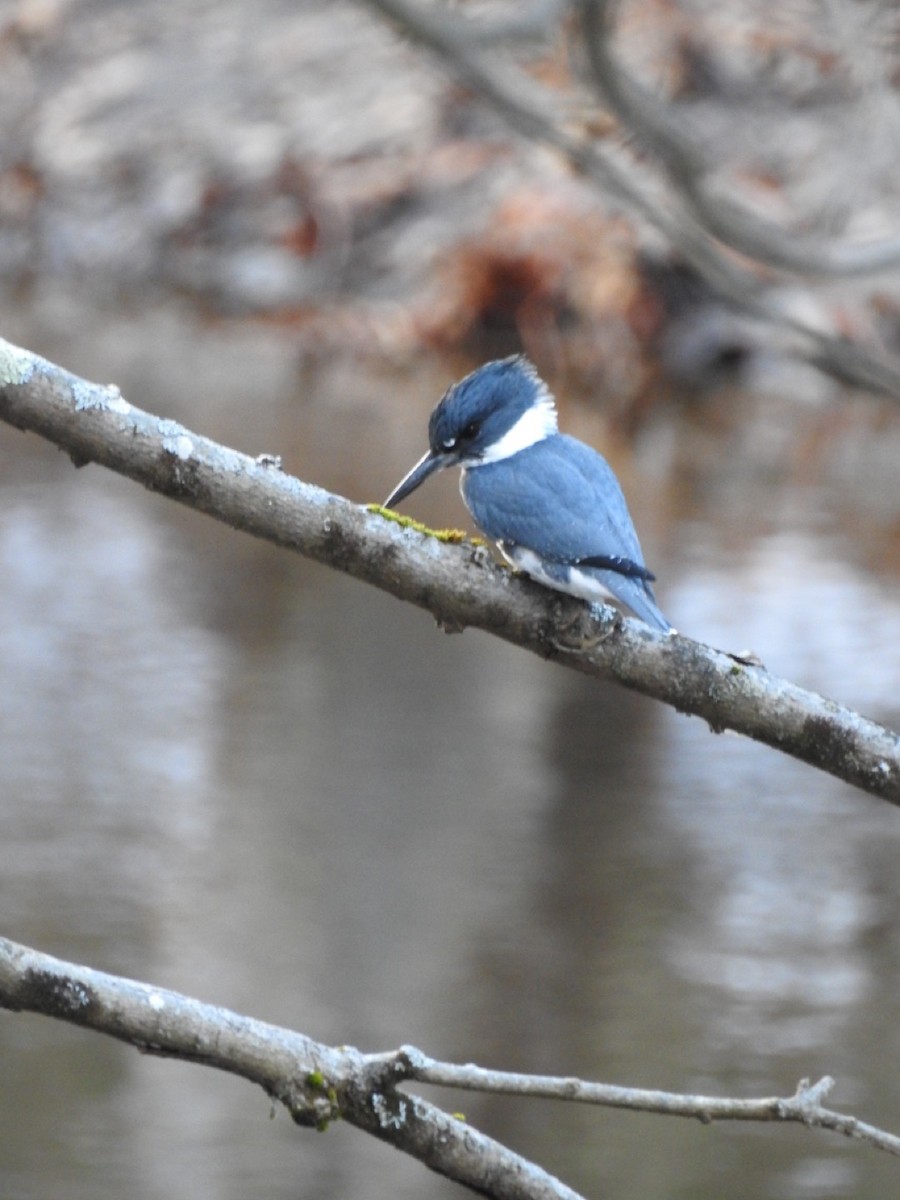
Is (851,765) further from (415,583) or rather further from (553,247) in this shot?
(553,247)

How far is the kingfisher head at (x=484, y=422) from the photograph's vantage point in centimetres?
259

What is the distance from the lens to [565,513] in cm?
236

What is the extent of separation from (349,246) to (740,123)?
2652 mm

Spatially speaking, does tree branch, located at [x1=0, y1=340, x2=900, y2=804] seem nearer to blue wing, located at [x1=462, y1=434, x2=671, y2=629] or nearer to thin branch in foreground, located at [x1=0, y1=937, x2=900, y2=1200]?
blue wing, located at [x1=462, y1=434, x2=671, y2=629]

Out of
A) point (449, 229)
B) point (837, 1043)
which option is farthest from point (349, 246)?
point (837, 1043)

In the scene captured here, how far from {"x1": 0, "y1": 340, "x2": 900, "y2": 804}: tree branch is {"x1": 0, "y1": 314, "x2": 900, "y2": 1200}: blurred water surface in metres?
1.61

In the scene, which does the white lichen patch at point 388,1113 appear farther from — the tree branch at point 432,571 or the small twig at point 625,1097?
the tree branch at point 432,571

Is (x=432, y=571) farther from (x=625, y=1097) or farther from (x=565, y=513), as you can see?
(x=625, y=1097)

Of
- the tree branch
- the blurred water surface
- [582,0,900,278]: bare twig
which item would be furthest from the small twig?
[582,0,900,278]: bare twig

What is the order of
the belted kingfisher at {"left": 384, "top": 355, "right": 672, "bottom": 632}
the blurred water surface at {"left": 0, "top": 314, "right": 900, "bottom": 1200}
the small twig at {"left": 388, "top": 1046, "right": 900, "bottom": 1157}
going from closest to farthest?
the small twig at {"left": 388, "top": 1046, "right": 900, "bottom": 1157} → the belted kingfisher at {"left": 384, "top": 355, "right": 672, "bottom": 632} → the blurred water surface at {"left": 0, "top": 314, "right": 900, "bottom": 1200}

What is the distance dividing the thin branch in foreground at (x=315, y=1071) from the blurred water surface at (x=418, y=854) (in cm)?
163

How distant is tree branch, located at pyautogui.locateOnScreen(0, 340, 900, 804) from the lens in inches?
73.4

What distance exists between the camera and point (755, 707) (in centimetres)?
206

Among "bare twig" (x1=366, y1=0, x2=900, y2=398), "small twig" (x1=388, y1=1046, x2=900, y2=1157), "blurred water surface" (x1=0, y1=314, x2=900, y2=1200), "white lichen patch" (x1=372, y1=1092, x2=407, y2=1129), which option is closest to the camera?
"small twig" (x1=388, y1=1046, x2=900, y2=1157)
